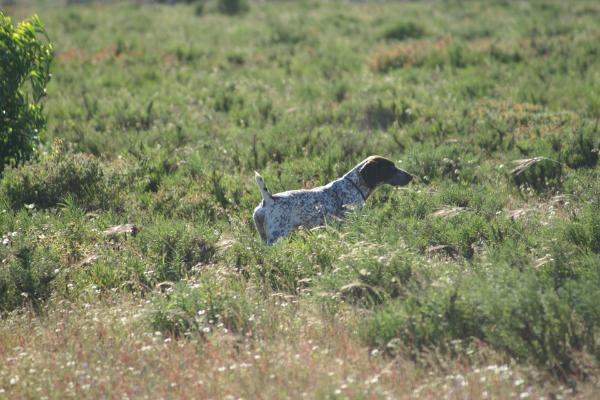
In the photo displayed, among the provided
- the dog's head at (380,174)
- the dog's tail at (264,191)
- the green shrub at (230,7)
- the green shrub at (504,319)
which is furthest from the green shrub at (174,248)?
the green shrub at (230,7)

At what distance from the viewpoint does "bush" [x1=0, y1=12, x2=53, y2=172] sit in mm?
8156

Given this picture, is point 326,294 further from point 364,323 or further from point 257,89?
point 257,89

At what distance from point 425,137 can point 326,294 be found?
5553 mm

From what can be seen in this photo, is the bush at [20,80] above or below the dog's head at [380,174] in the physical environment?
above

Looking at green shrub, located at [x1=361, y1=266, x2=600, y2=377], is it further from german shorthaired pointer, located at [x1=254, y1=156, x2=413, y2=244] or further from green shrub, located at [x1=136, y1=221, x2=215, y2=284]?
green shrub, located at [x1=136, y1=221, x2=215, y2=284]

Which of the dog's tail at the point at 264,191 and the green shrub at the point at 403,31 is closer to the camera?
the dog's tail at the point at 264,191

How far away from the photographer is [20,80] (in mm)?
8336

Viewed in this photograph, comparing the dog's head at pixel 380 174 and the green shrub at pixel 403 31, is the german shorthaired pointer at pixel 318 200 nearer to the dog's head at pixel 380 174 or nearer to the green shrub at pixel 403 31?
the dog's head at pixel 380 174

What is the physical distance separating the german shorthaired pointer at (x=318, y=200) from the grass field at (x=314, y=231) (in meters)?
0.25

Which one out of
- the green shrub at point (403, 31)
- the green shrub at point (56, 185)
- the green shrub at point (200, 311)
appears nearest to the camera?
the green shrub at point (200, 311)

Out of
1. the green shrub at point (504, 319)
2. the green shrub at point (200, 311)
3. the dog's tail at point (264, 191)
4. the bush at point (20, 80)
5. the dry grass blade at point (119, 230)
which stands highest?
the bush at point (20, 80)

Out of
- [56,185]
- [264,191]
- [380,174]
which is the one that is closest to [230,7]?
[56,185]

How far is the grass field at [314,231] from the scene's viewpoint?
5242 mm

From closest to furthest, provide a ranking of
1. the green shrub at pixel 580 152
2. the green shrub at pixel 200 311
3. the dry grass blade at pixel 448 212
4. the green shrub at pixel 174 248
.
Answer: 1. the green shrub at pixel 200 311
2. the dry grass blade at pixel 448 212
3. the green shrub at pixel 174 248
4. the green shrub at pixel 580 152
